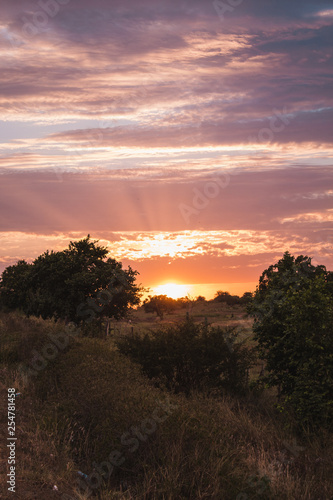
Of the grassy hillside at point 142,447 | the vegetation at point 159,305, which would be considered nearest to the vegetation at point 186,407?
the grassy hillside at point 142,447

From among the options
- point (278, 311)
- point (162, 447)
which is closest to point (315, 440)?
point (278, 311)

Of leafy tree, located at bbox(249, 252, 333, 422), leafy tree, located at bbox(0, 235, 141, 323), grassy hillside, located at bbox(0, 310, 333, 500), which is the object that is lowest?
grassy hillside, located at bbox(0, 310, 333, 500)

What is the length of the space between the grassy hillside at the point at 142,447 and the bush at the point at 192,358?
295 cm

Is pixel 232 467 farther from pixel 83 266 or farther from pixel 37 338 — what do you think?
pixel 83 266

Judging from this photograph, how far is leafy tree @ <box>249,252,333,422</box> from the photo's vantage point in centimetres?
1417

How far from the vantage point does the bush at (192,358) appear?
18625mm

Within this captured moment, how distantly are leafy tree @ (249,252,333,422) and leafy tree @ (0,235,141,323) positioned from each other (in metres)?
18.7

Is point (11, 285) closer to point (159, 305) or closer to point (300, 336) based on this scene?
point (159, 305)

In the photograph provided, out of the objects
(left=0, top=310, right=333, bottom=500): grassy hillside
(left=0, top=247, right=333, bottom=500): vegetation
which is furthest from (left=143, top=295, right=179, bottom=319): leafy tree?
(left=0, top=310, right=333, bottom=500): grassy hillside

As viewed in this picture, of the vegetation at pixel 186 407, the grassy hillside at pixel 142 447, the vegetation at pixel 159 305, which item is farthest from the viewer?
the vegetation at pixel 159 305

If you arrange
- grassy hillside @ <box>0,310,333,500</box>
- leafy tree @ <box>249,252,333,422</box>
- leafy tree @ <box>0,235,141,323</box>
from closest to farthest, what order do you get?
grassy hillside @ <box>0,310,333,500</box>, leafy tree @ <box>249,252,333,422</box>, leafy tree @ <box>0,235,141,323</box>

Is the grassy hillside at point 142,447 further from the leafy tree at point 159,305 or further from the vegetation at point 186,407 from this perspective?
the leafy tree at point 159,305

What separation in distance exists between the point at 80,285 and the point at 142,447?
80.4 feet

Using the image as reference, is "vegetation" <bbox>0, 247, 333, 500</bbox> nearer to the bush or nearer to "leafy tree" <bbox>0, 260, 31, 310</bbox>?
the bush
